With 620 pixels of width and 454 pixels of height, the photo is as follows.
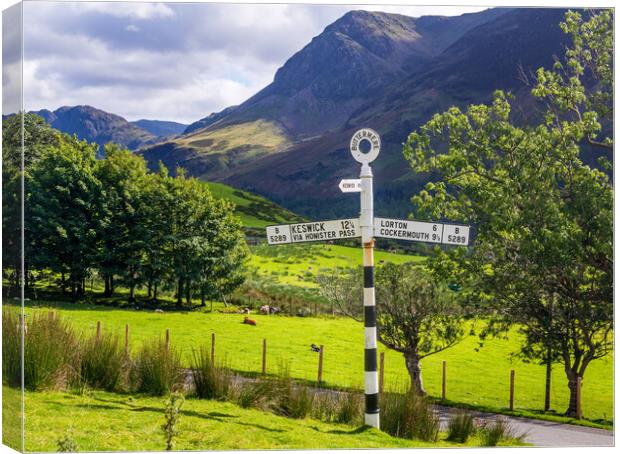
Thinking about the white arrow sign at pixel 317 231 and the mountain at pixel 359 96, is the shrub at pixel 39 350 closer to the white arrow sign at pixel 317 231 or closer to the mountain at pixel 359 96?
the white arrow sign at pixel 317 231

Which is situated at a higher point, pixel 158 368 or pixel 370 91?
pixel 370 91

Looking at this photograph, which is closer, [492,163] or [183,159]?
[492,163]

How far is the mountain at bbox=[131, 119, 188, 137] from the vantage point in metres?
14.1

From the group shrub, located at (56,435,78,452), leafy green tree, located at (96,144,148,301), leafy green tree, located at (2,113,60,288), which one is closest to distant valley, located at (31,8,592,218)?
leafy green tree, located at (2,113,60,288)

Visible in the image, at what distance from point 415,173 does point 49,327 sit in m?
10.3

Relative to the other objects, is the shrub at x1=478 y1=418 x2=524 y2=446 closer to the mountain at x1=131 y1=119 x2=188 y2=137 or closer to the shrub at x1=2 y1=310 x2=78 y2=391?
the shrub at x1=2 y1=310 x2=78 y2=391

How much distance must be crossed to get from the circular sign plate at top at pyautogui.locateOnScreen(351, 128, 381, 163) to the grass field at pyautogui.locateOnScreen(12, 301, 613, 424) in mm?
5870

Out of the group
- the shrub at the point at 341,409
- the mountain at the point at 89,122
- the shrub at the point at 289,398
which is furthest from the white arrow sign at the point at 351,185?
the mountain at the point at 89,122

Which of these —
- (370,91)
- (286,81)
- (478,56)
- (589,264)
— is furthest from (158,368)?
(478,56)

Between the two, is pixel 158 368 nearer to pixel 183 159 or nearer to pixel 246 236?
pixel 183 159

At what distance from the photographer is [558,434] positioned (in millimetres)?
11906

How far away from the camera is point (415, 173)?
18094 millimetres

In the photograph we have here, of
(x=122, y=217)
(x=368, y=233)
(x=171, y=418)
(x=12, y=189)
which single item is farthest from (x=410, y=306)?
(x=122, y=217)

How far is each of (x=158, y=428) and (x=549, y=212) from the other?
7184 mm
